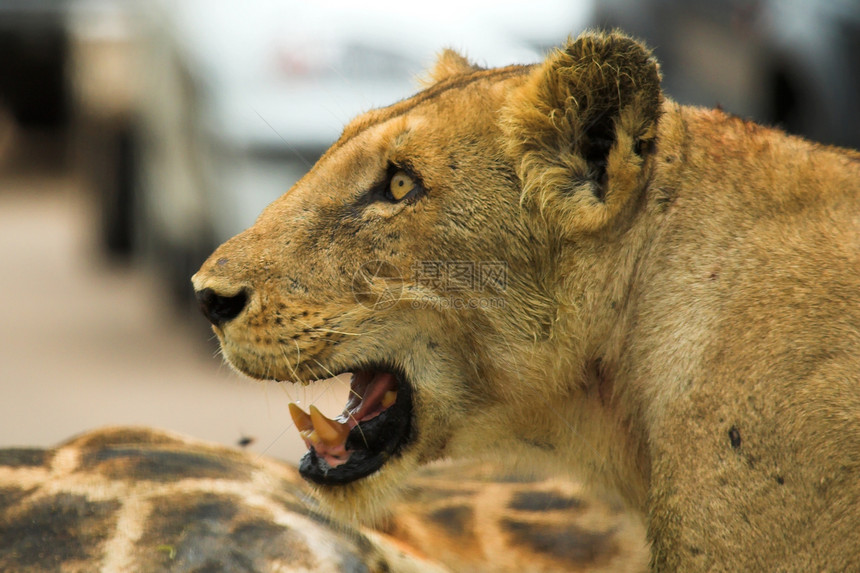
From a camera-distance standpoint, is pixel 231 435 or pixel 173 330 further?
pixel 173 330

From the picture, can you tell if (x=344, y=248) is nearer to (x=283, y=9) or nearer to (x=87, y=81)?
(x=283, y=9)

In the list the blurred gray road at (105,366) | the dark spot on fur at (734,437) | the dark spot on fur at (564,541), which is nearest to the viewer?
the dark spot on fur at (734,437)

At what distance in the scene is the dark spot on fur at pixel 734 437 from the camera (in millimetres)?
2416

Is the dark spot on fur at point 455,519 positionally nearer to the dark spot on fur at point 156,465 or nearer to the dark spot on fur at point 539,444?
the dark spot on fur at point 539,444

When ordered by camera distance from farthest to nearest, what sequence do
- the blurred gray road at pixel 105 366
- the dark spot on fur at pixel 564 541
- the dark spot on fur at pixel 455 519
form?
the blurred gray road at pixel 105 366, the dark spot on fur at pixel 455 519, the dark spot on fur at pixel 564 541

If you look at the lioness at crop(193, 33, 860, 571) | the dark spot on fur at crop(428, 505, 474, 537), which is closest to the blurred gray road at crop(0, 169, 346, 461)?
the lioness at crop(193, 33, 860, 571)

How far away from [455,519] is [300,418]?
2.33 ft

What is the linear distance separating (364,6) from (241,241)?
431cm

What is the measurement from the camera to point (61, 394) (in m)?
7.19

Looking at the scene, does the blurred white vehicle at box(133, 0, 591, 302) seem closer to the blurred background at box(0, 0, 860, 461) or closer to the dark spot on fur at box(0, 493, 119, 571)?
the blurred background at box(0, 0, 860, 461)

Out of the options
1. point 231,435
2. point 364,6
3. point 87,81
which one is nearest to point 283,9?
point 364,6

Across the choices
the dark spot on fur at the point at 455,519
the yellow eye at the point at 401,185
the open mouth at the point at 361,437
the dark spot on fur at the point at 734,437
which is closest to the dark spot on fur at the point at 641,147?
the yellow eye at the point at 401,185

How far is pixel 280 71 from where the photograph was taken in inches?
272

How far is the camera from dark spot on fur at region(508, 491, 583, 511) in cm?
344
